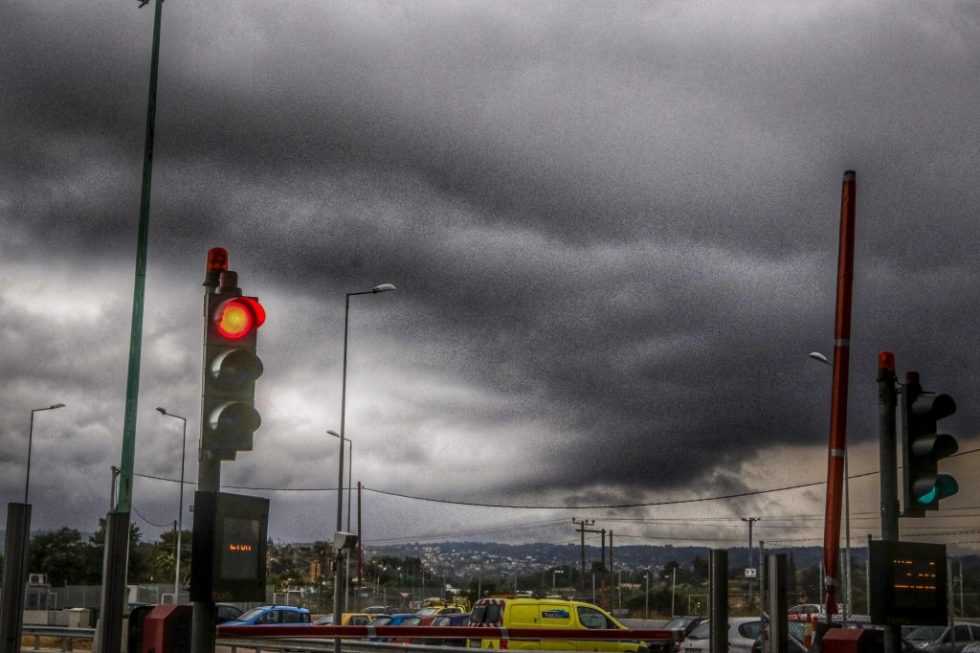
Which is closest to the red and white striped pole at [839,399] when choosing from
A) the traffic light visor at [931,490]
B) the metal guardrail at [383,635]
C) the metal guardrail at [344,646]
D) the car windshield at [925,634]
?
the traffic light visor at [931,490]

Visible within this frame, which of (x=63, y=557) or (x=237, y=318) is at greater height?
(x=237, y=318)

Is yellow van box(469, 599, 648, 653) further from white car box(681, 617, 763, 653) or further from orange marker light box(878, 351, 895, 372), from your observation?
orange marker light box(878, 351, 895, 372)

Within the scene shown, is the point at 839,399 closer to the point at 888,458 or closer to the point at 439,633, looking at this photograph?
the point at 888,458

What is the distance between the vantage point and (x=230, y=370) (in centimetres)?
725

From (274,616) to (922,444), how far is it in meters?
26.5

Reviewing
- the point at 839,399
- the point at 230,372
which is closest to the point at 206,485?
the point at 230,372

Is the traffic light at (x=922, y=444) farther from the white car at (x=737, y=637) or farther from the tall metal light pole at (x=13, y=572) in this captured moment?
the white car at (x=737, y=637)

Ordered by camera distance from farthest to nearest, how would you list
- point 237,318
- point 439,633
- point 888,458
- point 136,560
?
point 136,560, point 439,633, point 888,458, point 237,318

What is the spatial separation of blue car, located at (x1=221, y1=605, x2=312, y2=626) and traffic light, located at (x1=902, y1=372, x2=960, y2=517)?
24.9m

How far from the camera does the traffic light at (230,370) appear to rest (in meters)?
7.11

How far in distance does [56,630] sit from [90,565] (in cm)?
7608

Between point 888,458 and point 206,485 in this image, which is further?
point 888,458

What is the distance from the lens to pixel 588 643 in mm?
25547

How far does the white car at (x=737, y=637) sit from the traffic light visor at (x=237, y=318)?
18310 mm
